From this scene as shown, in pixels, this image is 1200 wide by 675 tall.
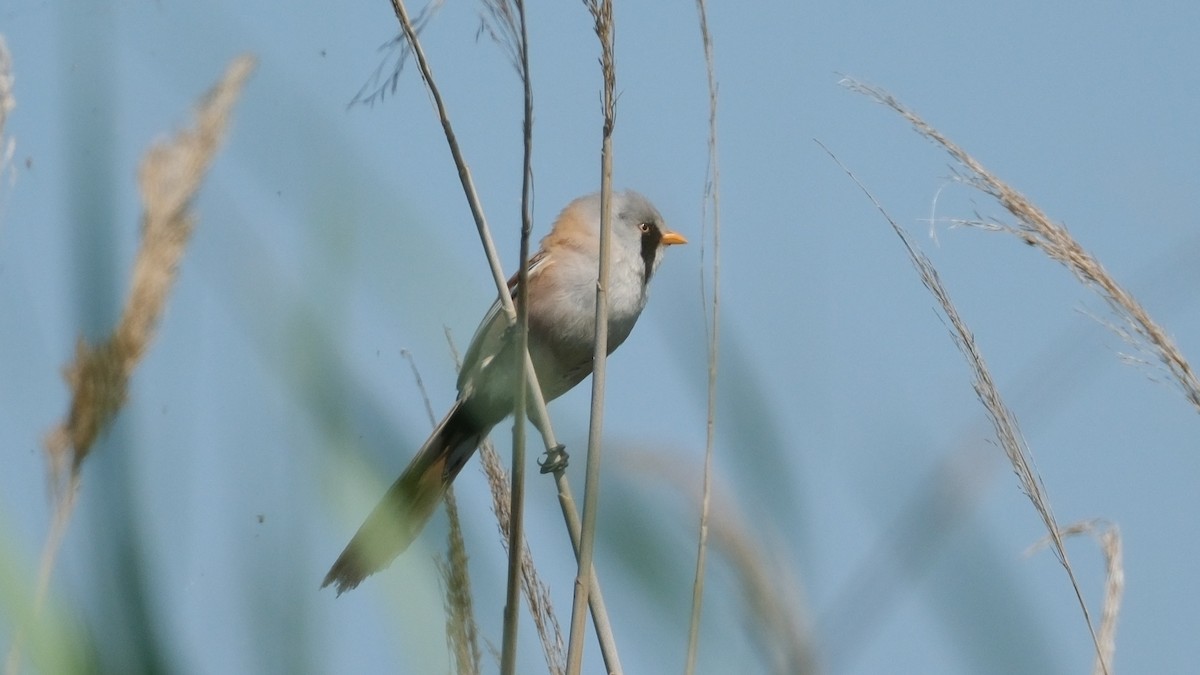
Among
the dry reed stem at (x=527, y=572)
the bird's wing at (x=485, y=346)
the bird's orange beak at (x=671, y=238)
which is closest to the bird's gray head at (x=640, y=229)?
the bird's orange beak at (x=671, y=238)

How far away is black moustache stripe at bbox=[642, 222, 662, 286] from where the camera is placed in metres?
4.24

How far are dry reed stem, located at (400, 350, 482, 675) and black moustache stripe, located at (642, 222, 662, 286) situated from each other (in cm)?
295

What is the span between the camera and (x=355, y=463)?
3.39ft

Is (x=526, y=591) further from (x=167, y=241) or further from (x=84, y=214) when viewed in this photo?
(x=84, y=214)

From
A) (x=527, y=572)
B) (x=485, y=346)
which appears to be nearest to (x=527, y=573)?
(x=527, y=572)

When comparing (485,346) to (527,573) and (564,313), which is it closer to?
(564,313)

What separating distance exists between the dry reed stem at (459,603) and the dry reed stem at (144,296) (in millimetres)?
266

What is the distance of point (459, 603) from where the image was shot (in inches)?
50.8

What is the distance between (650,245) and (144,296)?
314 cm

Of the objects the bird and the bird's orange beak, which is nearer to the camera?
the bird

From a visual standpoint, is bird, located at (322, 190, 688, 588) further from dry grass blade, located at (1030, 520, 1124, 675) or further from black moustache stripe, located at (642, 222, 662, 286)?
dry grass blade, located at (1030, 520, 1124, 675)

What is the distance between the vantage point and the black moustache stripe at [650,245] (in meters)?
4.24

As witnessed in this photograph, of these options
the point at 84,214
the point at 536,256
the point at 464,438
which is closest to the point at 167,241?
the point at 84,214

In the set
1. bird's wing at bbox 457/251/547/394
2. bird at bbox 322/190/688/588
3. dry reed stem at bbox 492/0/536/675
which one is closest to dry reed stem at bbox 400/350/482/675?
dry reed stem at bbox 492/0/536/675
